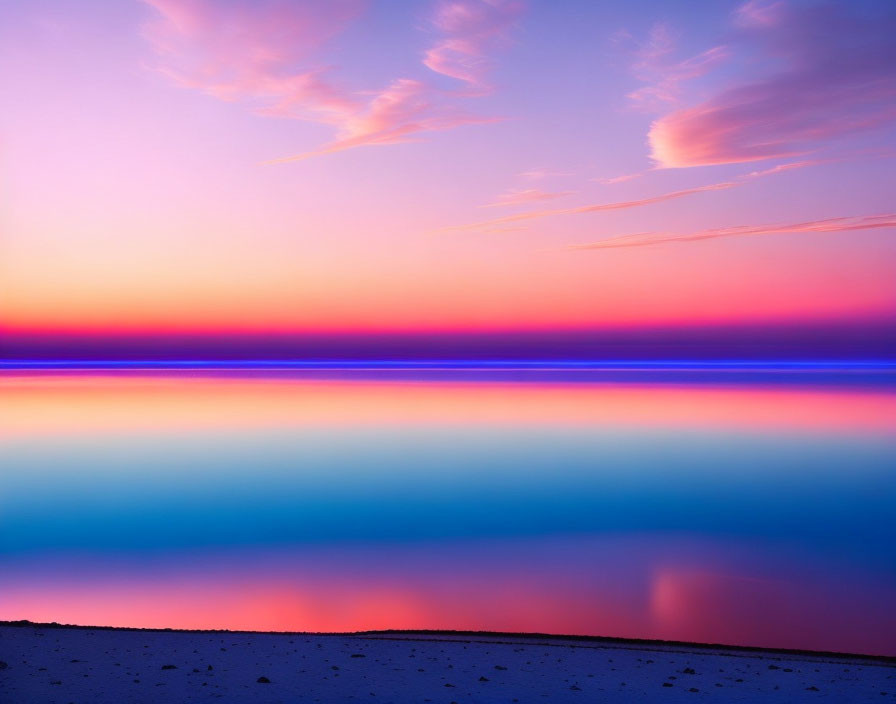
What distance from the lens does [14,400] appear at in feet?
163

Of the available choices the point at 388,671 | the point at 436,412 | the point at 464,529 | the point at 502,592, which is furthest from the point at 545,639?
the point at 436,412

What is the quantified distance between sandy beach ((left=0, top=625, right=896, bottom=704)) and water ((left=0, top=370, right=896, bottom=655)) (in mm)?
1972

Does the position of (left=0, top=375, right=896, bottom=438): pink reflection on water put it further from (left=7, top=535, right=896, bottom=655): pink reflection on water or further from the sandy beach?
the sandy beach

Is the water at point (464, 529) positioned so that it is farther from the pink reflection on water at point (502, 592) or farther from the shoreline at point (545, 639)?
the shoreline at point (545, 639)

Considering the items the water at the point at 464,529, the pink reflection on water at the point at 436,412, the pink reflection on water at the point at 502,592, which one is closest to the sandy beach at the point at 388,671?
the pink reflection on water at the point at 502,592

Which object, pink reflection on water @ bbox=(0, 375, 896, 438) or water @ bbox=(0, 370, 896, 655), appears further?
pink reflection on water @ bbox=(0, 375, 896, 438)

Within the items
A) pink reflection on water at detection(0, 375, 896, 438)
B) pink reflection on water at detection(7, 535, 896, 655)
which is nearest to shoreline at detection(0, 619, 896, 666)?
pink reflection on water at detection(7, 535, 896, 655)

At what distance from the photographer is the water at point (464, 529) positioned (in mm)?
8766

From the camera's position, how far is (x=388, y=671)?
214 inches

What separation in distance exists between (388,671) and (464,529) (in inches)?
335

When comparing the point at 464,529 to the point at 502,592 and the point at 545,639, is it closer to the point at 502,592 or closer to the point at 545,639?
the point at 502,592

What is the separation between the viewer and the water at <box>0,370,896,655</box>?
28.8 ft

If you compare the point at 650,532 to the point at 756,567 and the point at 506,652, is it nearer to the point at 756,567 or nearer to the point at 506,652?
the point at 756,567

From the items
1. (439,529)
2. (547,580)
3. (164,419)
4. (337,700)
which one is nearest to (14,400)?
(164,419)
